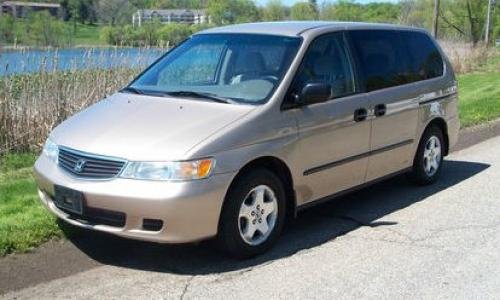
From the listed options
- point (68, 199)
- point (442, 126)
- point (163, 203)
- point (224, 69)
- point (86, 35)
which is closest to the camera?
point (163, 203)

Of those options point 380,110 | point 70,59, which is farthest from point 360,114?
point 70,59

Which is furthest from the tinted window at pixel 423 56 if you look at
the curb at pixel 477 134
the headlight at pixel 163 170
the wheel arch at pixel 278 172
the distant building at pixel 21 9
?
the distant building at pixel 21 9

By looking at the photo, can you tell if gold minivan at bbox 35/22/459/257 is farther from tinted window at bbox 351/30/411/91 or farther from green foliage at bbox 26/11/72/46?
green foliage at bbox 26/11/72/46

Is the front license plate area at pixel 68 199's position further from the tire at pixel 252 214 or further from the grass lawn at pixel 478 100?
the grass lawn at pixel 478 100

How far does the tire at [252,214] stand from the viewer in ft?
15.8

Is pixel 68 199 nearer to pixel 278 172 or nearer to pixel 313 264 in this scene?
pixel 278 172

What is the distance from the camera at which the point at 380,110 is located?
6293 mm

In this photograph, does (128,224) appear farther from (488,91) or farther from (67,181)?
(488,91)

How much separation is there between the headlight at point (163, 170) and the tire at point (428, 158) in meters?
3.36

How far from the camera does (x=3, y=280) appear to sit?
4617mm

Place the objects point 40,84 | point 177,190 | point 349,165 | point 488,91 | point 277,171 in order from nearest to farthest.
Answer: point 177,190 → point 277,171 → point 349,165 → point 40,84 → point 488,91

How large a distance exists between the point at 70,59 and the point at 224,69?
4.64 meters

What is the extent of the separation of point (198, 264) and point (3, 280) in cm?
133

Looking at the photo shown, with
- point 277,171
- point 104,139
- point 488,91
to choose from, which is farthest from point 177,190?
point 488,91
